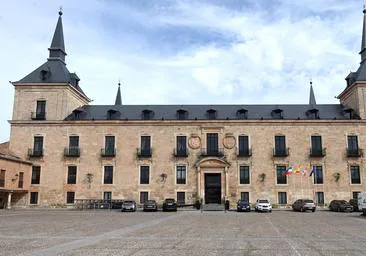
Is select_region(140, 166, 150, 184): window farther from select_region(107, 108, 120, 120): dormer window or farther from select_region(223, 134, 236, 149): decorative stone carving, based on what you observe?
select_region(223, 134, 236, 149): decorative stone carving

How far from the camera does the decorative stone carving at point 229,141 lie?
1580 inches

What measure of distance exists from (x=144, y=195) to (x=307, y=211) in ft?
50.7

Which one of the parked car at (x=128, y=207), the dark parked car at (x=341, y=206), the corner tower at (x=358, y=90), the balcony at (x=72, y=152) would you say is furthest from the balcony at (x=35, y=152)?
the corner tower at (x=358, y=90)

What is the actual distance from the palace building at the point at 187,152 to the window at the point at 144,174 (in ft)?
0.33

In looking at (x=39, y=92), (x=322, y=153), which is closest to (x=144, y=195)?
(x=39, y=92)

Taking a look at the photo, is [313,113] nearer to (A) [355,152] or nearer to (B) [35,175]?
(A) [355,152]

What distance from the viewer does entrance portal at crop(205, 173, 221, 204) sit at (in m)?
39.5

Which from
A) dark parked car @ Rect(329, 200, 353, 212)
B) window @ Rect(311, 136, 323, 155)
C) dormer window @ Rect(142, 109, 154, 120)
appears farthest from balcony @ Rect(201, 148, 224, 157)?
dark parked car @ Rect(329, 200, 353, 212)

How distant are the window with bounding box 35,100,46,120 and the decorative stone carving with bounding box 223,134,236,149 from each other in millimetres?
18769

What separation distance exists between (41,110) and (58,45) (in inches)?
330

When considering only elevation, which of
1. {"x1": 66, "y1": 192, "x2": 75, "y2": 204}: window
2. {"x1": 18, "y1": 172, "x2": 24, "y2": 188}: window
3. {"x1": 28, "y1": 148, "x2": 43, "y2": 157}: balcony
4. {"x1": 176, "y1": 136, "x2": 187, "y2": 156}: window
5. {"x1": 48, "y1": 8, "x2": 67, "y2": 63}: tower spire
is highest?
{"x1": 48, "y1": 8, "x2": 67, "y2": 63}: tower spire

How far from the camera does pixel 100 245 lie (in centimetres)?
1098

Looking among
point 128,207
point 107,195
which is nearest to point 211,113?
point 107,195

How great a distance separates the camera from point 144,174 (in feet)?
131
